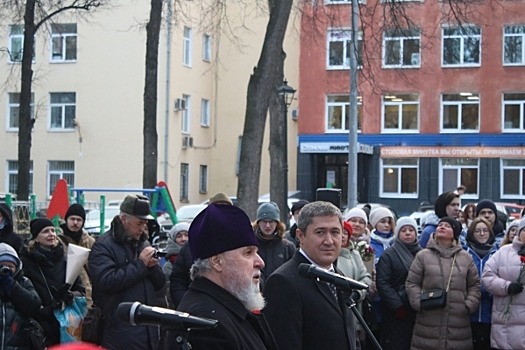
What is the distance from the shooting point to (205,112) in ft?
148

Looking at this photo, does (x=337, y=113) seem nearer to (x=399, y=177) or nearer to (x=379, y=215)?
(x=399, y=177)

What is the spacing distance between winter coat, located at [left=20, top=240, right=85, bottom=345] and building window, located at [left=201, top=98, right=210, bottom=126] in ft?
118

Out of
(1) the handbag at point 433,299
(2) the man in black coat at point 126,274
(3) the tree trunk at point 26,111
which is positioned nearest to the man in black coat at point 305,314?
(2) the man in black coat at point 126,274

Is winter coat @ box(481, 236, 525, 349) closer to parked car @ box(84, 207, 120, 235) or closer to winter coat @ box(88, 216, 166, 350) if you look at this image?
winter coat @ box(88, 216, 166, 350)

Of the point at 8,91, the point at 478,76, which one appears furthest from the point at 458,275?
the point at 8,91

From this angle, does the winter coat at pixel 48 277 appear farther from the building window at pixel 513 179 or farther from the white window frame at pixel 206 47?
the white window frame at pixel 206 47

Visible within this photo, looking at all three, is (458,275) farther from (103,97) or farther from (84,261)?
(103,97)

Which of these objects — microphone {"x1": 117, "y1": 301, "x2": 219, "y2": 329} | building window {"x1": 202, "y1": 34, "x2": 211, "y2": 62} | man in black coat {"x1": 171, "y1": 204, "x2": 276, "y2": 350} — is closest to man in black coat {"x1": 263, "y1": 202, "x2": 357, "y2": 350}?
man in black coat {"x1": 171, "y1": 204, "x2": 276, "y2": 350}

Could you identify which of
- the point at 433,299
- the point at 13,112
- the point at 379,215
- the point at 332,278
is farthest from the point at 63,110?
the point at 332,278

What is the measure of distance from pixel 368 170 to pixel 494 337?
32259 mm

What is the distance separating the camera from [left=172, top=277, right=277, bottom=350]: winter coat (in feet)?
13.2

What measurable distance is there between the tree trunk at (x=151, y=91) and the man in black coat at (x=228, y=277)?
1633 centimetres

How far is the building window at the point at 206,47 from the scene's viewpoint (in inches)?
1745

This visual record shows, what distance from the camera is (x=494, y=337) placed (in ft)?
32.1
